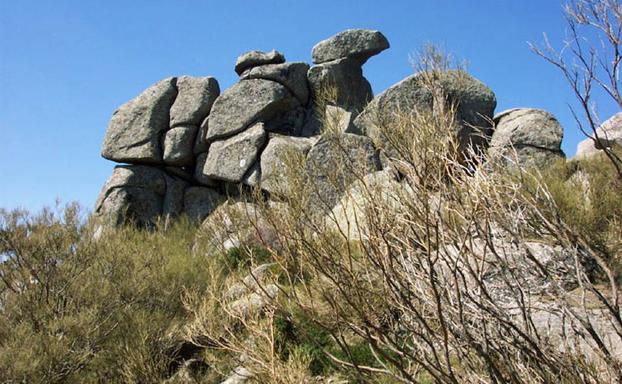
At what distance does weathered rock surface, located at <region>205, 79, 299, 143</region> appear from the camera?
16.4 metres

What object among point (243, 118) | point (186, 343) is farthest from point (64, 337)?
point (243, 118)

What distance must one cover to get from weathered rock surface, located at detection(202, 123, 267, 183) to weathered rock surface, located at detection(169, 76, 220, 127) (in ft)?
6.44

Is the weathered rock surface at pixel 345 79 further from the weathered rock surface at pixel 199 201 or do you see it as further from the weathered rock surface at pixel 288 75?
the weathered rock surface at pixel 199 201

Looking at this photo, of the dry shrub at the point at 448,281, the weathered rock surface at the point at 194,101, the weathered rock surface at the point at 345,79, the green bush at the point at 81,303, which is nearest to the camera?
the dry shrub at the point at 448,281

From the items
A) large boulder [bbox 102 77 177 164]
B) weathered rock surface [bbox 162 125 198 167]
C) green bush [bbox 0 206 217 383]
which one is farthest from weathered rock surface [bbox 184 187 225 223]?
green bush [bbox 0 206 217 383]

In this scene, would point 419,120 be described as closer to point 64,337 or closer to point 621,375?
point 621,375

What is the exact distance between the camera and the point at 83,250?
29.2ft

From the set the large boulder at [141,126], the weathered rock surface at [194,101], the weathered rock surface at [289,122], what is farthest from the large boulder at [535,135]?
the large boulder at [141,126]

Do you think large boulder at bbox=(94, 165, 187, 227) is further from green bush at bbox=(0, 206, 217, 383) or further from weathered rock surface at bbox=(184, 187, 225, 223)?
green bush at bbox=(0, 206, 217, 383)

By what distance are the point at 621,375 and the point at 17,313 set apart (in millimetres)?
8021

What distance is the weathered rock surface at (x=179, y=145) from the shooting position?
17.2 m

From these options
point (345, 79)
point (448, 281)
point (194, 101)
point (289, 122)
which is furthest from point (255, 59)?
point (448, 281)

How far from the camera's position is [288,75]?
1716 cm

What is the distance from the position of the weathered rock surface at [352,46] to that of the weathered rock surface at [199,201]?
5.92m
